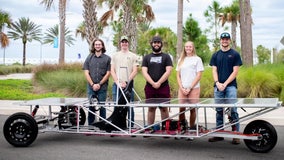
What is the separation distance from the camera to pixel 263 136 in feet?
22.7

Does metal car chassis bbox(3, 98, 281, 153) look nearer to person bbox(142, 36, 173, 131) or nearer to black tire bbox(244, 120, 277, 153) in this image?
black tire bbox(244, 120, 277, 153)

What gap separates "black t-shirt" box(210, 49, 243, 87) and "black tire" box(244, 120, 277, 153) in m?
1.10

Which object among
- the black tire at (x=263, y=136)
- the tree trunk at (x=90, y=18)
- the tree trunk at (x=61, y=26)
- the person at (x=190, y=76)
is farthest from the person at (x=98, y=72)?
the tree trunk at (x=61, y=26)

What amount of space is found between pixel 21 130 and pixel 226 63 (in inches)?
152

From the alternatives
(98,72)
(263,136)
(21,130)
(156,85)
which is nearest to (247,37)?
(98,72)

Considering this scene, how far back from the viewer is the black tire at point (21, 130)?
7547 mm

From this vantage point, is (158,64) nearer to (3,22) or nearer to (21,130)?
(21,130)

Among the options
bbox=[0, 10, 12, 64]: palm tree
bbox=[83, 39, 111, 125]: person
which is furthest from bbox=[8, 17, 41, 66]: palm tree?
bbox=[83, 39, 111, 125]: person

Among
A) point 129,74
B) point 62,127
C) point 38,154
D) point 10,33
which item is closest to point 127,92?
point 129,74

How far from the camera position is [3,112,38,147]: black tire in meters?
7.55

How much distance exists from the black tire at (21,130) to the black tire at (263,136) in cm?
371

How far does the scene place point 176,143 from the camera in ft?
26.2

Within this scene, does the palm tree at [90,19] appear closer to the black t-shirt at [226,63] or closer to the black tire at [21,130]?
the black tire at [21,130]

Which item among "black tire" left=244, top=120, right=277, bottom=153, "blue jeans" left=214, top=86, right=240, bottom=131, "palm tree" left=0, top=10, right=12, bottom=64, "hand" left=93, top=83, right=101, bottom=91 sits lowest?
"black tire" left=244, top=120, right=277, bottom=153
